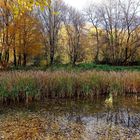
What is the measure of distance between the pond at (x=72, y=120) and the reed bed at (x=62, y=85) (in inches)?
24.3

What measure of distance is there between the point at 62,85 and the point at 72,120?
3.28 meters

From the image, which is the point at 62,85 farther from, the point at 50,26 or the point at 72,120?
the point at 50,26

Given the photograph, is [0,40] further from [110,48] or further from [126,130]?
[126,130]

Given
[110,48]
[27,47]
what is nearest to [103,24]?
[110,48]

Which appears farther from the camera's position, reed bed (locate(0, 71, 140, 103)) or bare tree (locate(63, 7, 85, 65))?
bare tree (locate(63, 7, 85, 65))

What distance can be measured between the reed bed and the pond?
0.62 m

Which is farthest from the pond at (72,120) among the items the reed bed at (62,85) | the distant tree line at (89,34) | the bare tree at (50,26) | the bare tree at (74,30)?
the bare tree at (74,30)

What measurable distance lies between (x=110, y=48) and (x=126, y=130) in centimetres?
2504

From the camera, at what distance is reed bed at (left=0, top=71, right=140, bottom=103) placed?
28.9 ft

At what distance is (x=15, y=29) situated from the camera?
67.0ft

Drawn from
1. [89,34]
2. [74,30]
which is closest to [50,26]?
[74,30]

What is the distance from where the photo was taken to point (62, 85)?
9625 millimetres

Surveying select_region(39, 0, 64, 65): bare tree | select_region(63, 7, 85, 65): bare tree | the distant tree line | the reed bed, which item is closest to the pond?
the reed bed

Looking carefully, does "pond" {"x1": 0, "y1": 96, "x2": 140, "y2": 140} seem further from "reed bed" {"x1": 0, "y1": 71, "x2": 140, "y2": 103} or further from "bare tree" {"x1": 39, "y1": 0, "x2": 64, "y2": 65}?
"bare tree" {"x1": 39, "y1": 0, "x2": 64, "y2": 65}
